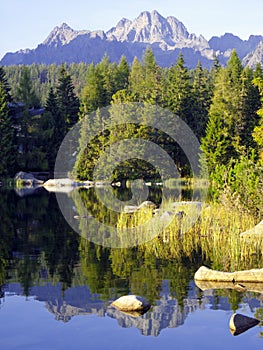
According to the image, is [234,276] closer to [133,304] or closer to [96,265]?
[133,304]

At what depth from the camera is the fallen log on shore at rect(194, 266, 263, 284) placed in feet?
38.6

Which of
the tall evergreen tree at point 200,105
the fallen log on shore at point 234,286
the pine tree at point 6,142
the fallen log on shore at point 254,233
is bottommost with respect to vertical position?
the fallen log on shore at point 234,286

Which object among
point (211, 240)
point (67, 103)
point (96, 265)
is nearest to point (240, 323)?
point (96, 265)

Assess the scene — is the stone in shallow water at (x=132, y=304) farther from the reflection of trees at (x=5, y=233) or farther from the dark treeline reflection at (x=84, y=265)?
the reflection of trees at (x=5, y=233)

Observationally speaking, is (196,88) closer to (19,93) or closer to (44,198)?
(19,93)

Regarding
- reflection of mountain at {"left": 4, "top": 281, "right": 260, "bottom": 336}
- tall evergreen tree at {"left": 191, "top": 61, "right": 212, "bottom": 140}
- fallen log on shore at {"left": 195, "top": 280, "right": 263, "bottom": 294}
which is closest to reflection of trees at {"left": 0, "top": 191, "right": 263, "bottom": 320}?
reflection of mountain at {"left": 4, "top": 281, "right": 260, "bottom": 336}

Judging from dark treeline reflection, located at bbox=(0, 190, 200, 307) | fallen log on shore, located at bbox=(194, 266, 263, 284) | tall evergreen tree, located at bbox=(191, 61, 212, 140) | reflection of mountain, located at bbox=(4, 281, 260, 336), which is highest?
tall evergreen tree, located at bbox=(191, 61, 212, 140)

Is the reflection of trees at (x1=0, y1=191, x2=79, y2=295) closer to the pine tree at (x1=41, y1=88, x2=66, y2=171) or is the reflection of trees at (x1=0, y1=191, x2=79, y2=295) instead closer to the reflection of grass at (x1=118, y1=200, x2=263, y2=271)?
the reflection of grass at (x1=118, y1=200, x2=263, y2=271)

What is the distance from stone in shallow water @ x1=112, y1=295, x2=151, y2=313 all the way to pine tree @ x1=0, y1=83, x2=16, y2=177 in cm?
4416

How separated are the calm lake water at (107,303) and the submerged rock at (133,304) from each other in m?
0.16

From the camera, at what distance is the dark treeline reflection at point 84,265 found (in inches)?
470

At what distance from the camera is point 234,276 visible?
1188 cm

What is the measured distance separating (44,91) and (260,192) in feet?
386

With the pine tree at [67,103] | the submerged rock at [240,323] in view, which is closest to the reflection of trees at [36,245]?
the submerged rock at [240,323]
